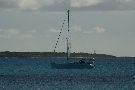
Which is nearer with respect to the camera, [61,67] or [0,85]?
[0,85]

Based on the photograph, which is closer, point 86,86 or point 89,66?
point 86,86

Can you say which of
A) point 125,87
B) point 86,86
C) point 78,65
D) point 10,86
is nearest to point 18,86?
point 10,86

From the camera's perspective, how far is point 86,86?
349 ft

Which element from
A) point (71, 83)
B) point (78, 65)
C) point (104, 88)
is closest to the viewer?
point (104, 88)

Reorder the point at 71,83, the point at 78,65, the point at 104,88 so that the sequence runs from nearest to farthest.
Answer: the point at 104,88 → the point at 71,83 → the point at 78,65

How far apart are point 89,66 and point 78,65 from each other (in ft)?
22.6

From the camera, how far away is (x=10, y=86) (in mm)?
106875

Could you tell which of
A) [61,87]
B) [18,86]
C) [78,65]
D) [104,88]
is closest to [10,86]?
[18,86]

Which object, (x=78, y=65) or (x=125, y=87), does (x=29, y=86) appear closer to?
(x=125, y=87)

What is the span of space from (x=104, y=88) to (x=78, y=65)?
8274cm

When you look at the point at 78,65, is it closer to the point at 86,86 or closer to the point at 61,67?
the point at 61,67

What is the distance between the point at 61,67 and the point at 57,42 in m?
7.39

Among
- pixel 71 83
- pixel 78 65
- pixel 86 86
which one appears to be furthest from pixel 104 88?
pixel 78 65

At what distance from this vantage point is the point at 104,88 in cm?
10281
